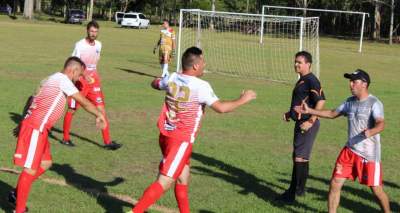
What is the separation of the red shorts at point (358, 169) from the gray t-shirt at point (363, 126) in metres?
0.05

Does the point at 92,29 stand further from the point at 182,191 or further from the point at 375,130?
the point at 375,130

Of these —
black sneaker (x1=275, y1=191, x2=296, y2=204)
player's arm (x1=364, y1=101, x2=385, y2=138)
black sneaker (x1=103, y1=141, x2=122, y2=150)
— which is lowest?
black sneaker (x1=275, y1=191, x2=296, y2=204)

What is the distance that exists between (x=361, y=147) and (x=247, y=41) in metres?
31.3

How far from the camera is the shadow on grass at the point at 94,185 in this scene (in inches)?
273

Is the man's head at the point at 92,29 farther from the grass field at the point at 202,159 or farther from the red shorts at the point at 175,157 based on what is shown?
the red shorts at the point at 175,157

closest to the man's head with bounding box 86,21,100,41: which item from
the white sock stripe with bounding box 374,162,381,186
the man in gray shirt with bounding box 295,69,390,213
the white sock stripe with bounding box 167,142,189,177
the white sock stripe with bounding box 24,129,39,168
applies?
the white sock stripe with bounding box 24,129,39,168

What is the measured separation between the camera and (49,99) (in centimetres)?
619

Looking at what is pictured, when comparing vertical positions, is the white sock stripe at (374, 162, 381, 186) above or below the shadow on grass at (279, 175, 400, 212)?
above

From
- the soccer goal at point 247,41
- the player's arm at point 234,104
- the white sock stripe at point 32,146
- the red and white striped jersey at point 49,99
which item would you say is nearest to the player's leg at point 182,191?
the player's arm at point 234,104

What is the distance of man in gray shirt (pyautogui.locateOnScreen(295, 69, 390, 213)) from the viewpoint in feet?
20.4

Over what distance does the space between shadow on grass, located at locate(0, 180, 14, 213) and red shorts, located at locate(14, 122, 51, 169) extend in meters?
0.75

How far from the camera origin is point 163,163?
582 cm

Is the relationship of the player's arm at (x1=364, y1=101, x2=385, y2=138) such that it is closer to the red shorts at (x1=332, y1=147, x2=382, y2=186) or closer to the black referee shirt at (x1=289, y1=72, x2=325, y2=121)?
the red shorts at (x1=332, y1=147, x2=382, y2=186)

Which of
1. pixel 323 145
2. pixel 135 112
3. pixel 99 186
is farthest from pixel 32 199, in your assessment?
pixel 135 112
